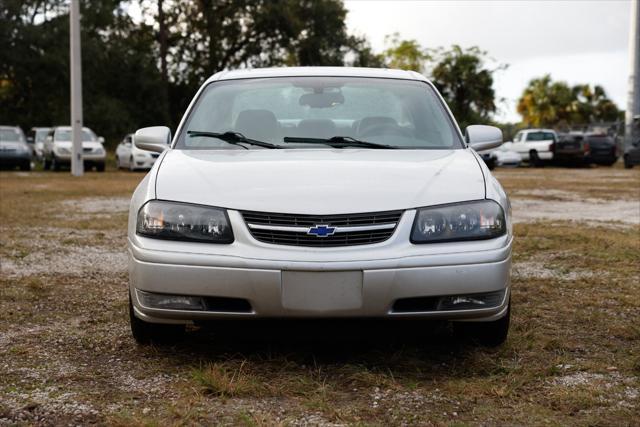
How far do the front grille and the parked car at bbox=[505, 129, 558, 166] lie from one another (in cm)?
3112

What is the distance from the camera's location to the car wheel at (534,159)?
34.2m

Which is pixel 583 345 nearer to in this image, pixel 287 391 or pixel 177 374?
pixel 287 391

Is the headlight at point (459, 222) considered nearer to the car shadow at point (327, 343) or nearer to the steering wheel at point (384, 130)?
the car shadow at point (327, 343)

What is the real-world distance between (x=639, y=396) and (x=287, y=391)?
1366 mm

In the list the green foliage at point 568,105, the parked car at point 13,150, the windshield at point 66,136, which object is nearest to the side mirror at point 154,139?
the parked car at point 13,150

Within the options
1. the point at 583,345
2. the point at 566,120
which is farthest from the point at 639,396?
the point at 566,120

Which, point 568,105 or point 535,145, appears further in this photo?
point 568,105

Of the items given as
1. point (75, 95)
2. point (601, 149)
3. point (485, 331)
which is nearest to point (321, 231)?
point (485, 331)

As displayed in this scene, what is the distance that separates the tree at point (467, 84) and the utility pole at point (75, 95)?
29624 mm

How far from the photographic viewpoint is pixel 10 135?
88.8 feet

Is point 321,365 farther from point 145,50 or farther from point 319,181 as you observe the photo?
point 145,50

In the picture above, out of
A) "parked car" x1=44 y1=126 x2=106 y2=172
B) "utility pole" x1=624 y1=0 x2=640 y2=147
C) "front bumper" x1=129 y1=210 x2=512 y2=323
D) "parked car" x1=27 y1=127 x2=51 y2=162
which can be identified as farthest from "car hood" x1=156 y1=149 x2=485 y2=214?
"utility pole" x1=624 y1=0 x2=640 y2=147

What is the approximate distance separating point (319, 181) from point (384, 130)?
1.10m

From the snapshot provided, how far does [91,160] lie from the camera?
2777 cm
